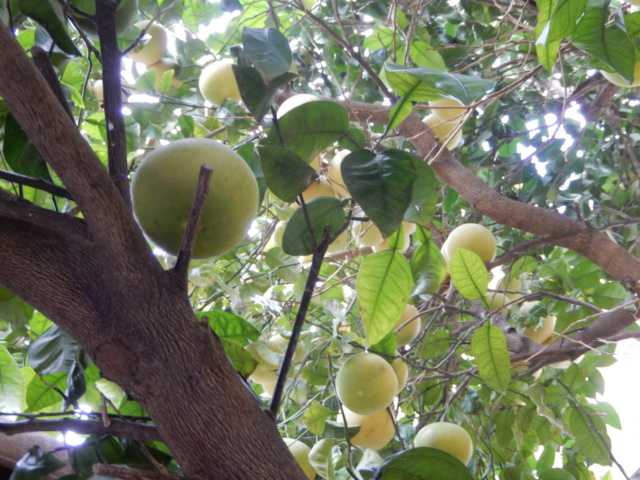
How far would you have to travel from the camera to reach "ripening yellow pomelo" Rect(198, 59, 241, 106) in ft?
4.61

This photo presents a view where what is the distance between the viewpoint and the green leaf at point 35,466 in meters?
0.56

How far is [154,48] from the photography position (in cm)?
164

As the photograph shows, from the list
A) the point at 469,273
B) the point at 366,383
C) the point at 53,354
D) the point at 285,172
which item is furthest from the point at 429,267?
the point at 53,354

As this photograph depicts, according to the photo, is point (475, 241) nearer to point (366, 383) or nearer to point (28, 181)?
point (366, 383)

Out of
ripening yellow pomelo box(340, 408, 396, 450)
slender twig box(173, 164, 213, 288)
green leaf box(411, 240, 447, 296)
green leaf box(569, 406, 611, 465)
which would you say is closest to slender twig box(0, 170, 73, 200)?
slender twig box(173, 164, 213, 288)

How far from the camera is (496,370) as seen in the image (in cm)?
108

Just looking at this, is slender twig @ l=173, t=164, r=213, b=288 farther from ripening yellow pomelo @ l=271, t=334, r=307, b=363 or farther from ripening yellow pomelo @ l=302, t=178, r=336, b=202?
Result: ripening yellow pomelo @ l=271, t=334, r=307, b=363

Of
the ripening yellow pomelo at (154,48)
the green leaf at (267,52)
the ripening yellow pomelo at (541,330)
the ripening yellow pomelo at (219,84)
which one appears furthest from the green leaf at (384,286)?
the ripening yellow pomelo at (154,48)

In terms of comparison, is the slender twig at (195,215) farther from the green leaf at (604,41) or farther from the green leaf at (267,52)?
the green leaf at (604,41)

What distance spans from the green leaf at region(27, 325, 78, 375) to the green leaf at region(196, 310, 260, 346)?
0.18 m

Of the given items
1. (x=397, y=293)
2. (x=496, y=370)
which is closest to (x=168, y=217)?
(x=397, y=293)

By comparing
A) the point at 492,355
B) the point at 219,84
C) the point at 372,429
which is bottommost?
the point at 372,429

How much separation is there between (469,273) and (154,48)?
42.8 inches

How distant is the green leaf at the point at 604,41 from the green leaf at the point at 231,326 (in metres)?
0.58
